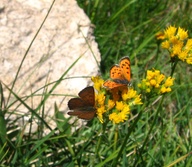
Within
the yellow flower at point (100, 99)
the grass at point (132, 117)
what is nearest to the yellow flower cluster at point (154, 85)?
the yellow flower at point (100, 99)

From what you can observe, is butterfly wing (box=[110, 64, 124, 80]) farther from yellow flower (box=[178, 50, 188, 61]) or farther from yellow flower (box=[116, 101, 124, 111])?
yellow flower (box=[178, 50, 188, 61])

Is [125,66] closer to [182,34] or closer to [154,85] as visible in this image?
[154,85]

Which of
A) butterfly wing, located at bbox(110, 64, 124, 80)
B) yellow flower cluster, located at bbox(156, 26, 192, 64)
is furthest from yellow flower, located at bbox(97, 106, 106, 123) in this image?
yellow flower cluster, located at bbox(156, 26, 192, 64)

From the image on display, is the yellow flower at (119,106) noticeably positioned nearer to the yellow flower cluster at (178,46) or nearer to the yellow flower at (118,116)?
the yellow flower at (118,116)

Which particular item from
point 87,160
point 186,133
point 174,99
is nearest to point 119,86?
point 87,160

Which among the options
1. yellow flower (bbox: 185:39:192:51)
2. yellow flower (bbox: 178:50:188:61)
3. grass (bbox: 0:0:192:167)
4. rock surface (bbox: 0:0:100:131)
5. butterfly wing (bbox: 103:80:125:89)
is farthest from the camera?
rock surface (bbox: 0:0:100:131)
